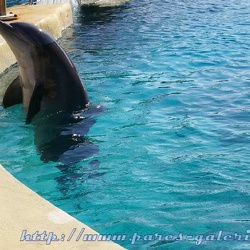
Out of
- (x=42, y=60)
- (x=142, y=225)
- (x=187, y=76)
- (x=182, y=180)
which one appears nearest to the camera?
(x=142, y=225)

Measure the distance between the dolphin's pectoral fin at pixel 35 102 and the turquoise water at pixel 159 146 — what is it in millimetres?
314

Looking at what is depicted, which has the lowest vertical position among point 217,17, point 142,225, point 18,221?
point 217,17

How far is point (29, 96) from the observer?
5910mm

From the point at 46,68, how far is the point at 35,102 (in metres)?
0.42

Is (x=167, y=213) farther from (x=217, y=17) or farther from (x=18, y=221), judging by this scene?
(x=217, y=17)

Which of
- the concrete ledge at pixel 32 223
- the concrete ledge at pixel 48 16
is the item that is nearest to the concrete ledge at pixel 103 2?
the concrete ledge at pixel 48 16

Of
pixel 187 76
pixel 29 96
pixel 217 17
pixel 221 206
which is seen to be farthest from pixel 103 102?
pixel 217 17

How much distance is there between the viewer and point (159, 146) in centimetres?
559

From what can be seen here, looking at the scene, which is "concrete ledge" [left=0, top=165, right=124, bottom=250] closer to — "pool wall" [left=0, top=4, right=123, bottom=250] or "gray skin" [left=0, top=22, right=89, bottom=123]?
"pool wall" [left=0, top=4, right=123, bottom=250]

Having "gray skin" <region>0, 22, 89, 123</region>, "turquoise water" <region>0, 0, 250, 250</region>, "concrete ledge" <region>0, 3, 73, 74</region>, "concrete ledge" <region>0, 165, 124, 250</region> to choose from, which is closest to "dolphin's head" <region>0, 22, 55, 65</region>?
"gray skin" <region>0, 22, 89, 123</region>

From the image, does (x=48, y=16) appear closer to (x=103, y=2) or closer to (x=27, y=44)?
(x=27, y=44)

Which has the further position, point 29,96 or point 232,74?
point 232,74

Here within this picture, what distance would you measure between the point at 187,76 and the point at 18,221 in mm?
5640

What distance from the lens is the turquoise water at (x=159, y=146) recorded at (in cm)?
408
